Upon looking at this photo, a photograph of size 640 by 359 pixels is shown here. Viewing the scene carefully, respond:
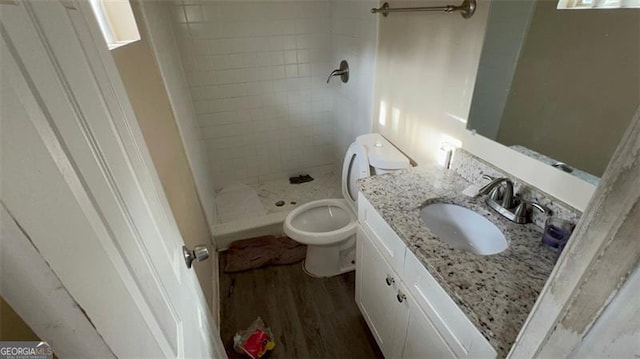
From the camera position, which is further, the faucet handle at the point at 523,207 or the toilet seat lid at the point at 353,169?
the toilet seat lid at the point at 353,169

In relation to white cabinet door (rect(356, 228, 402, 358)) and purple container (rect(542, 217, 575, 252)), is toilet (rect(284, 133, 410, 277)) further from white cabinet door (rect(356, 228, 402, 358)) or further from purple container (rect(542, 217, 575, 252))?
purple container (rect(542, 217, 575, 252))

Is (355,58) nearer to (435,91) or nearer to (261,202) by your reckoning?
(435,91)

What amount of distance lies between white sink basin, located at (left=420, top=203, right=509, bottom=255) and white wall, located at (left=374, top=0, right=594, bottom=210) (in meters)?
0.22

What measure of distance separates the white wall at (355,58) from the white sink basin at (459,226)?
0.91m

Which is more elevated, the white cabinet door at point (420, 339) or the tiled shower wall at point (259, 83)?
the tiled shower wall at point (259, 83)

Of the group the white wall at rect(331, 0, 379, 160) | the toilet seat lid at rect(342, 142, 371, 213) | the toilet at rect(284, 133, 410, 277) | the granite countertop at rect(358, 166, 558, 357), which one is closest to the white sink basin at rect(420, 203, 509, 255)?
the granite countertop at rect(358, 166, 558, 357)

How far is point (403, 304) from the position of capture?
1.04 meters

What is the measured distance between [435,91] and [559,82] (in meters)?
0.46

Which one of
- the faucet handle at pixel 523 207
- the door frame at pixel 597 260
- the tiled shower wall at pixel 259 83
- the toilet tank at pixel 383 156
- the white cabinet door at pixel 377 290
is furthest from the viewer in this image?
the tiled shower wall at pixel 259 83

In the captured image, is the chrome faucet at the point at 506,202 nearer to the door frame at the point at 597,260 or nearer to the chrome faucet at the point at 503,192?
the chrome faucet at the point at 503,192

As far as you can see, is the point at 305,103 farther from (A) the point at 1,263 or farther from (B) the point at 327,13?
(A) the point at 1,263

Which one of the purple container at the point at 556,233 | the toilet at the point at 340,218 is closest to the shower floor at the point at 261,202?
the toilet at the point at 340,218

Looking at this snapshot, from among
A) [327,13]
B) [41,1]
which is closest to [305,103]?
[327,13]

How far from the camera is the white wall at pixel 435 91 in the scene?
1.01 m
